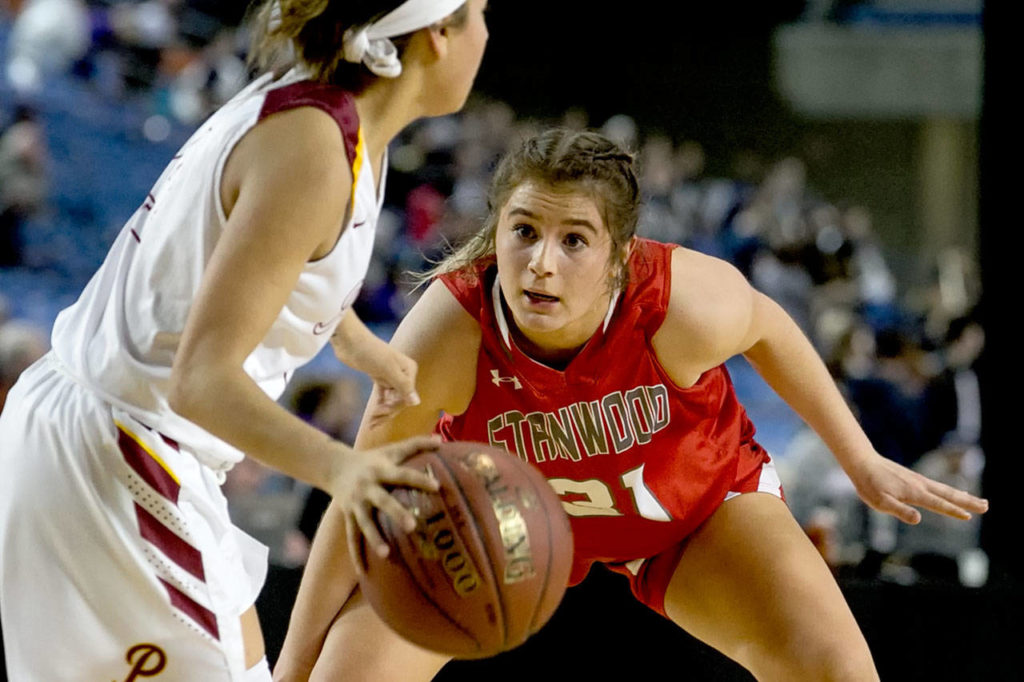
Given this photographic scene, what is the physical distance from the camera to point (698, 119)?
1521 cm

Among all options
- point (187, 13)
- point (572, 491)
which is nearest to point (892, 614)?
point (572, 491)

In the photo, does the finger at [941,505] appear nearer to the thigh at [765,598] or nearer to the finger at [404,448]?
the thigh at [765,598]

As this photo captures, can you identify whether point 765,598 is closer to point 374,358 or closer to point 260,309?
point 374,358

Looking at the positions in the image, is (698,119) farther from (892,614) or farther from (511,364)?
(511,364)

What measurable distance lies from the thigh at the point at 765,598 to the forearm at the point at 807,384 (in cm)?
22

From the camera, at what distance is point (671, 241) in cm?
989

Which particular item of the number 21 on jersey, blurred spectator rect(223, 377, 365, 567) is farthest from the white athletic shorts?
blurred spectator rect(223, 377, 365, 567)

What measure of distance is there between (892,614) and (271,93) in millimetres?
2965

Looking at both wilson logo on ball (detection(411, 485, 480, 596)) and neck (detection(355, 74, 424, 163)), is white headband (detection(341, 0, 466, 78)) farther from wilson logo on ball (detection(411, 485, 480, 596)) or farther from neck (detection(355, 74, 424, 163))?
wilson logo on ball (detection(411, 485, 480, 596))

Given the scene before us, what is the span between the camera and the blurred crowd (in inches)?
230

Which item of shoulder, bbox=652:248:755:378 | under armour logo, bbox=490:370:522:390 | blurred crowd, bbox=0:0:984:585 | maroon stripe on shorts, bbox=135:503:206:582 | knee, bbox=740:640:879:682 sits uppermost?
maroon stripe on shorts, bbox=135:503:206:582

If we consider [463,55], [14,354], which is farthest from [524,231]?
[14,354]

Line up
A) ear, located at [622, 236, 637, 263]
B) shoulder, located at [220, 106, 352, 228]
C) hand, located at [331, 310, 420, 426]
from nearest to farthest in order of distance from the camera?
shoulder, located at [220, 106, 352, 228], hand, located at [331, 310, 420, 426], ear, located at [622, 236, 637, 263]

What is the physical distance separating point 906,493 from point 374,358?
1.33 metres
